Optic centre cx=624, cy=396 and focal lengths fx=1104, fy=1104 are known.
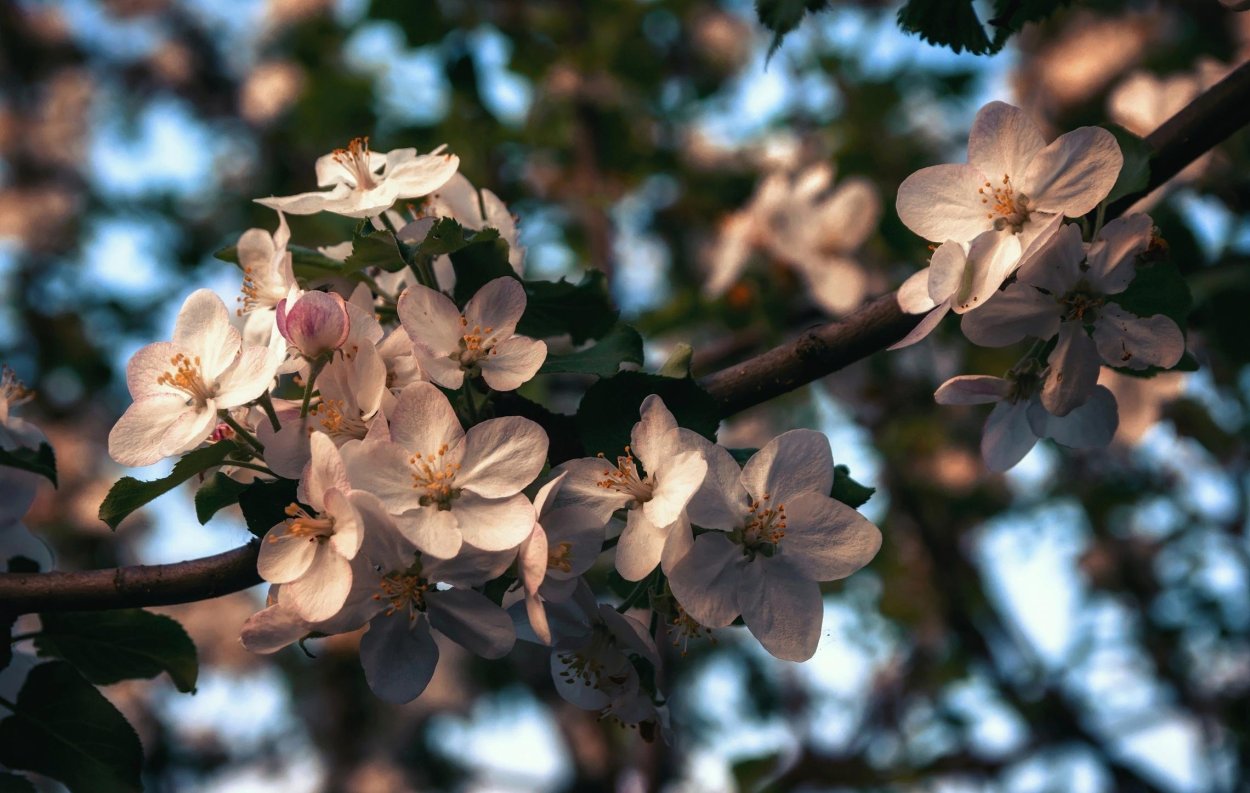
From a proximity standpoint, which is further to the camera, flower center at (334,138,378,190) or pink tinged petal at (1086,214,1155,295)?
flower center at (334,138,378,190)

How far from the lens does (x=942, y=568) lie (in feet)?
9.18

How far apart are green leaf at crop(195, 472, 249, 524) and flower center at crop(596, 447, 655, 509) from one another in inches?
12.3

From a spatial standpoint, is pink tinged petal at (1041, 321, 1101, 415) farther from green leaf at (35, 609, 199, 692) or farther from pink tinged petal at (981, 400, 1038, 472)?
green leaf at (35, 609, 199, 692)

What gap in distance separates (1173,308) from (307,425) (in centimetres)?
70

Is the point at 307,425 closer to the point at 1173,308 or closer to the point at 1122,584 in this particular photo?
the point at 1173,308

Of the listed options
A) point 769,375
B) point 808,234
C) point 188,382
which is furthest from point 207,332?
point 808,234

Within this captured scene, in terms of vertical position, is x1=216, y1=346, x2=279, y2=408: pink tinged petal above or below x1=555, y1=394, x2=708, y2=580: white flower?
above

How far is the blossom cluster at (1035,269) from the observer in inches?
33.5

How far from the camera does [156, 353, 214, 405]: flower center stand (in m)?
0.91

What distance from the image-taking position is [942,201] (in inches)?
37.2

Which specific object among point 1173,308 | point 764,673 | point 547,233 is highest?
point 1173,308

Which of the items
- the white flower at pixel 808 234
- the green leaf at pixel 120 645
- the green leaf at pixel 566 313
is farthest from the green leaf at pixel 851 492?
the white flower at pixel 808 234

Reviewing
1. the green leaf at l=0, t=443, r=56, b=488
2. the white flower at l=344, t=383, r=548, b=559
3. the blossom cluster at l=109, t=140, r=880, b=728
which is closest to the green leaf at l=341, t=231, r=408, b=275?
the blossom cluster at l=109, t=140, r=880, b=728

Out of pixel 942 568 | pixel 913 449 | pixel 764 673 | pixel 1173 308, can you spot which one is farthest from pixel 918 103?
pixel 1173 308
